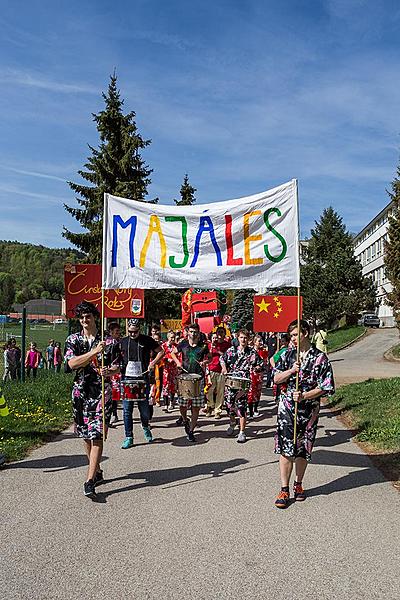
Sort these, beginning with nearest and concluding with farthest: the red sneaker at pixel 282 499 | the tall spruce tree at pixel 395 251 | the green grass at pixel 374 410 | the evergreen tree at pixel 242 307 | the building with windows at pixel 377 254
→ the red sneaker at pixel 282 499 < the green grass at pixel 374 410 < the tall spruce tree at pixel 395 251 < the evergreen tree at pixel 242 307 < the building with windows at pixel 377 254

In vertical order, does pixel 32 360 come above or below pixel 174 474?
above

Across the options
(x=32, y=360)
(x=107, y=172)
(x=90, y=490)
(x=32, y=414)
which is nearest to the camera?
(x=90, y=490)

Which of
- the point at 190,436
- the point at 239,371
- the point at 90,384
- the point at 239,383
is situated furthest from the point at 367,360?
the point at 90,384

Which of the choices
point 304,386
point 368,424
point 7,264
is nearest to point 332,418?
point 368,424

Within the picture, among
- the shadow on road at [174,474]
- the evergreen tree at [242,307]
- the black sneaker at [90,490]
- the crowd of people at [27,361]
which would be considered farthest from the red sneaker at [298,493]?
the evergreen tree at [242,307]

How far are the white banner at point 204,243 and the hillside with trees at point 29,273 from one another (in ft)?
292

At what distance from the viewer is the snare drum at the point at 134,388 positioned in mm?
9000

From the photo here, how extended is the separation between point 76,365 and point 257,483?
248cm

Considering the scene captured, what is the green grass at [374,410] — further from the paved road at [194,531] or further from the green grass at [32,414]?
the green grass at [32,414]

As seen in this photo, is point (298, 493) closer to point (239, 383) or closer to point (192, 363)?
point (239, 383)

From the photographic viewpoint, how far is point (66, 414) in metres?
11.7

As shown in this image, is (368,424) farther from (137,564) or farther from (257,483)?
(137,564)

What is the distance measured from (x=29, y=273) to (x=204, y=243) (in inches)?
5070

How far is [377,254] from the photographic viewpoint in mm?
78562
